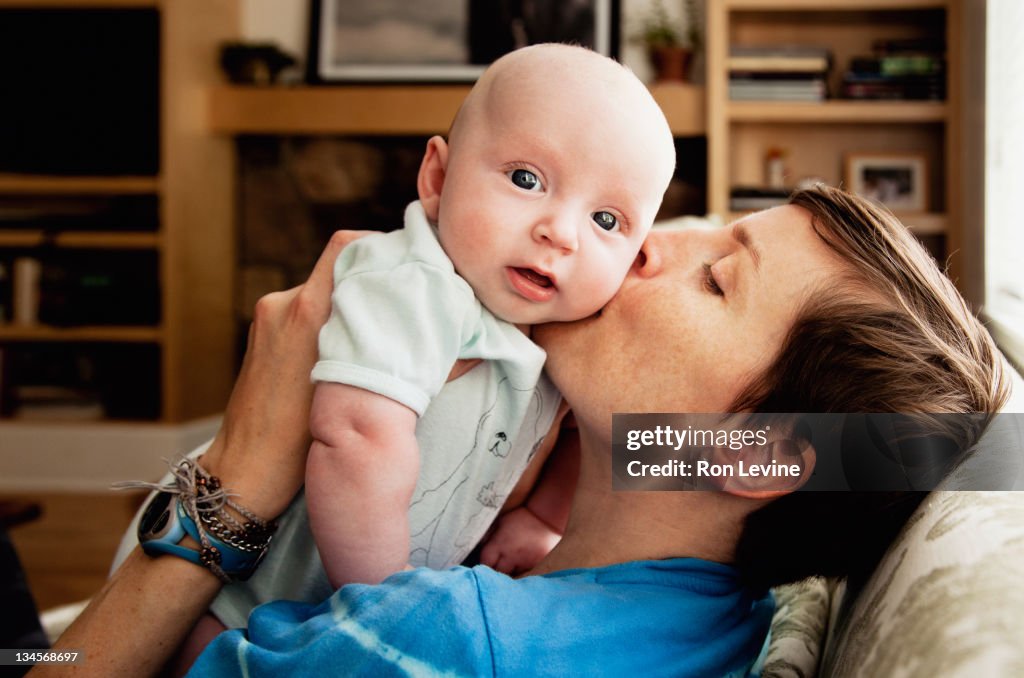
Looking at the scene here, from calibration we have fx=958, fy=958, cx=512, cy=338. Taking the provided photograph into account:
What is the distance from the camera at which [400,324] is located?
30.5 inches

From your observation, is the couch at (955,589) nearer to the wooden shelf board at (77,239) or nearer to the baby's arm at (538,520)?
the baby's arm at (538,520)

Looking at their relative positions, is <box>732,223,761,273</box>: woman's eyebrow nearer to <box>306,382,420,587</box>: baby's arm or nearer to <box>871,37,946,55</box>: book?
<box>306,382,420,587</box>: baby's arm

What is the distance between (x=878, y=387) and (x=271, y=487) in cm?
53

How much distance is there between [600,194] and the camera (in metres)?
0.83

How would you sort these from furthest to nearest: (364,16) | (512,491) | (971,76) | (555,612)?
(364,16)
(971,76)
(512,491)
(555,612)

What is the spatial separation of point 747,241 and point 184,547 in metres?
0.58

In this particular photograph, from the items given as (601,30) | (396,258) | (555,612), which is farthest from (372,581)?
(601,30)

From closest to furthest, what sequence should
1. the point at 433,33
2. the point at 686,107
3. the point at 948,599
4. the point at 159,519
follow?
1. the point at 948,599
2. the point at 159,519
3. the point at 686,107
4. the point at 433,33

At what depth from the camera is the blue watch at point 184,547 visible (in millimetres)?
864

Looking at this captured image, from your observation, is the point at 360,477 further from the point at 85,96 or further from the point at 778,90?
the point at 85,96

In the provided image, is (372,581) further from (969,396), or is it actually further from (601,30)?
(601,30)

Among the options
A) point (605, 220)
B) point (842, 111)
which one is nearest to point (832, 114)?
point (842, 111)

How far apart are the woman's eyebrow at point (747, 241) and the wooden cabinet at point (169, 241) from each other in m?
3.92

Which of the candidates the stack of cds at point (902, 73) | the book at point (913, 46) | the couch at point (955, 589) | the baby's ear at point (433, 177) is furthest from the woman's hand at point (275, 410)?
the book at point (913, 46)
